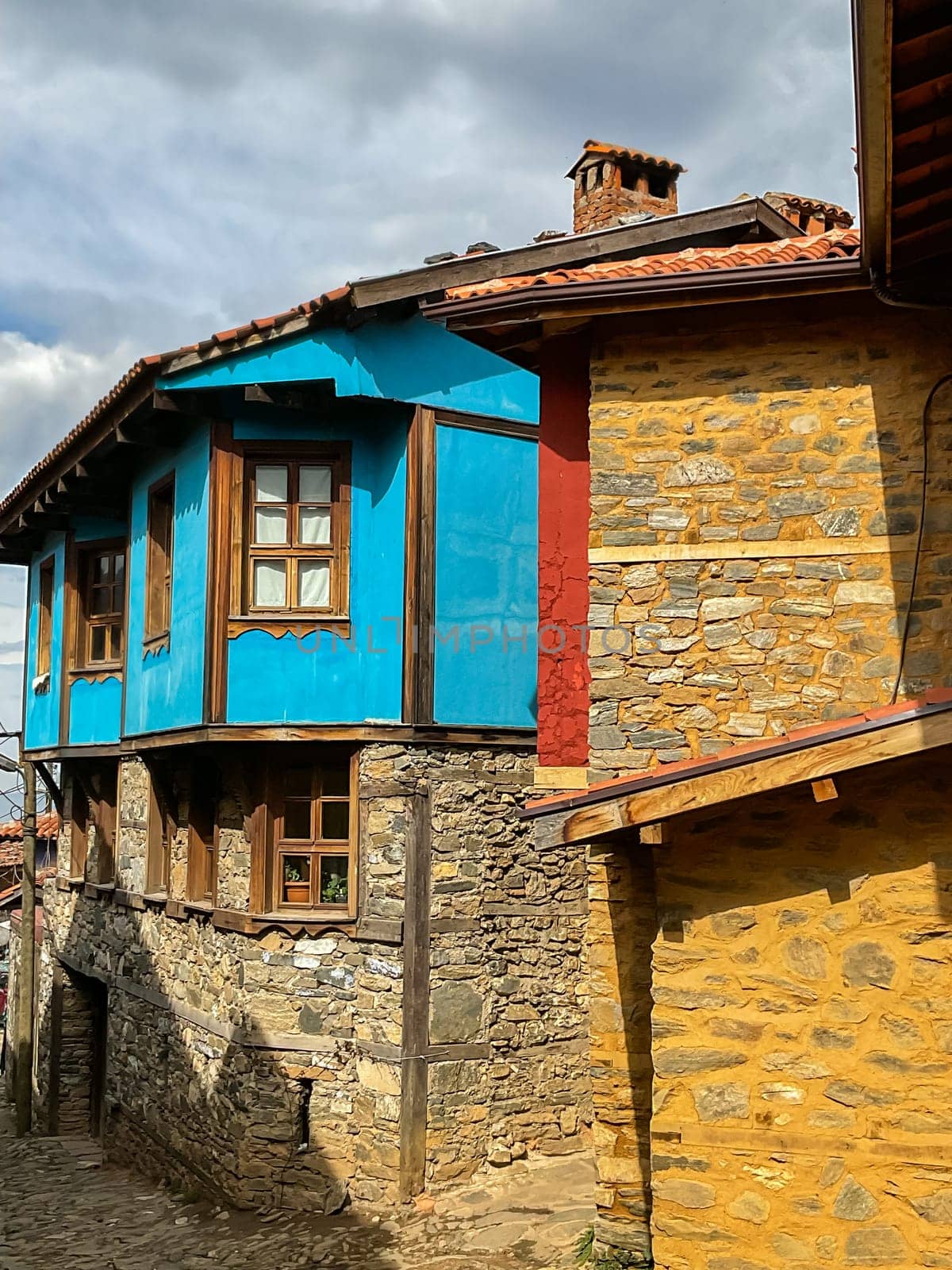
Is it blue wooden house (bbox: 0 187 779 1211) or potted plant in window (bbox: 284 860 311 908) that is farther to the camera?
potted plant in window (bbox: 284 860 311 908)

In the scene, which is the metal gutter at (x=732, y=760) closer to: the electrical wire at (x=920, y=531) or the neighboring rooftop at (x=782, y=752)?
the neighboring rooftop at (x=782, y=752)

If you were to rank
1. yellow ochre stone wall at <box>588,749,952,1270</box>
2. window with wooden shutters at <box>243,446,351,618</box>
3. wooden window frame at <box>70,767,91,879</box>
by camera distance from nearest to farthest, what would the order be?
1. yellow ochre stone wall at <box>588,749,952,1270</box>
2. window with wooden shutters at <box>243,446,351,618</box>
3. wooden window frame at <box>70,767,91,879</box>

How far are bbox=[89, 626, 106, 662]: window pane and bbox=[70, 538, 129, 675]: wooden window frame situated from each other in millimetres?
28

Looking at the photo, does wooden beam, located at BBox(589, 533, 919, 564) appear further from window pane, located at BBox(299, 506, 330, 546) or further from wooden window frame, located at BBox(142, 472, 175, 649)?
wooden window frame, located at BBox(142, 472, 175, 649)

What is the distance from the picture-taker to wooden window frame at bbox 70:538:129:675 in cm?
1459

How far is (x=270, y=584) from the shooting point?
1098cm

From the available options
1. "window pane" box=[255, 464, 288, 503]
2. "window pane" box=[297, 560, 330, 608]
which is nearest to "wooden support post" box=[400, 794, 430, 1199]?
"window pane" box=[297, 560, 330, 608]

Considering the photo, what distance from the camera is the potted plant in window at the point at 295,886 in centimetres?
1095

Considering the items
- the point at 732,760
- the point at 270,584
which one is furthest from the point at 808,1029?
the point at 270,584

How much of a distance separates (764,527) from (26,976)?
1354 cm

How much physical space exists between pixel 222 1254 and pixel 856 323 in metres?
8.23

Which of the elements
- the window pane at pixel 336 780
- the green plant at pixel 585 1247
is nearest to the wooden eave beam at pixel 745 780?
the green plant at pixel 585 1247

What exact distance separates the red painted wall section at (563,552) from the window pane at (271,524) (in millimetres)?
4239

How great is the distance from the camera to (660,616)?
650cm
